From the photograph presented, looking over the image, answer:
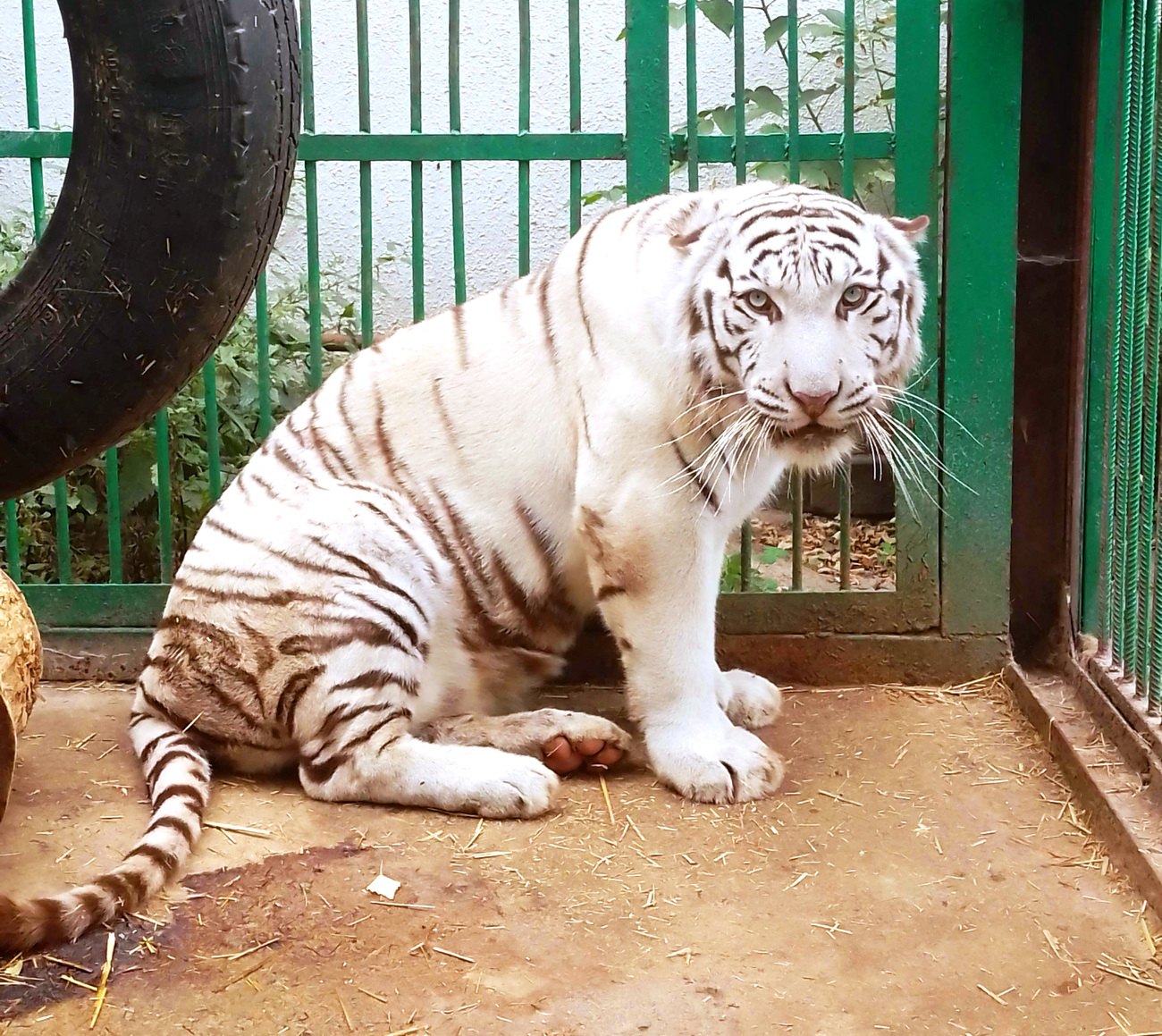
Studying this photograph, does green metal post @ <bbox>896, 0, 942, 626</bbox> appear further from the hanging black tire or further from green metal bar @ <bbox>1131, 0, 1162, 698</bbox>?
the hanging black tire

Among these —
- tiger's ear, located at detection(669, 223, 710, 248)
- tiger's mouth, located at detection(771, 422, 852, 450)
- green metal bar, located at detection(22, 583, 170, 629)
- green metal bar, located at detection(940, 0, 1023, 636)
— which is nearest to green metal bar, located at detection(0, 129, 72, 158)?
green metal bar, located at detection(22, 583, 170, 629)

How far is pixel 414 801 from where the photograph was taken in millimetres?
2826

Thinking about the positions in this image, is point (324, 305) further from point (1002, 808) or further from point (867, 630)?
point (1002, 808)

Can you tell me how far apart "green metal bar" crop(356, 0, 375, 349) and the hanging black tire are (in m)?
1.88

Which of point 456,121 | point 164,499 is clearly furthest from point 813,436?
point 164,499

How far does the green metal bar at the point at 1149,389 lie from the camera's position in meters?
2.72

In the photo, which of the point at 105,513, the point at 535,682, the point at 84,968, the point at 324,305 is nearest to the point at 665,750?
the point at 535,682

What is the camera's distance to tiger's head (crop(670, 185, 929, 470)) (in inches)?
107

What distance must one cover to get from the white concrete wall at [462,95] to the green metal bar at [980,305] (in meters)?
1.75

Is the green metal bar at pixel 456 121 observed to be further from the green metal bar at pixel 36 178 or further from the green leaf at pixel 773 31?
the green metal bar at pixel 36 178

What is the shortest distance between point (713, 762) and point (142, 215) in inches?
70.2

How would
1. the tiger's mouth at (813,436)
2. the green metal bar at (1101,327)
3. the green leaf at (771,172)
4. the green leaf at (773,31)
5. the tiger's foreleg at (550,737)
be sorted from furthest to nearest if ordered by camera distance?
the green leaf at (773,31), the green leaf at (771,172), the green metal bar at (1101,327), the tiger's foreleg at (550,737), the tiger's mouth at (813,436)

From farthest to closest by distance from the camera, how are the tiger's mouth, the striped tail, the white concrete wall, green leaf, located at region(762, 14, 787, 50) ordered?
the white concrete wall → green leaf, located at region(762, 14, 787, 50) → the tiger's mouth → the striped tail

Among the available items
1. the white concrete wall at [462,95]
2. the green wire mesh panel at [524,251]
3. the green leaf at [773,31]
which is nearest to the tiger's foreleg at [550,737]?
the green wire mesh panel at [524,251]
